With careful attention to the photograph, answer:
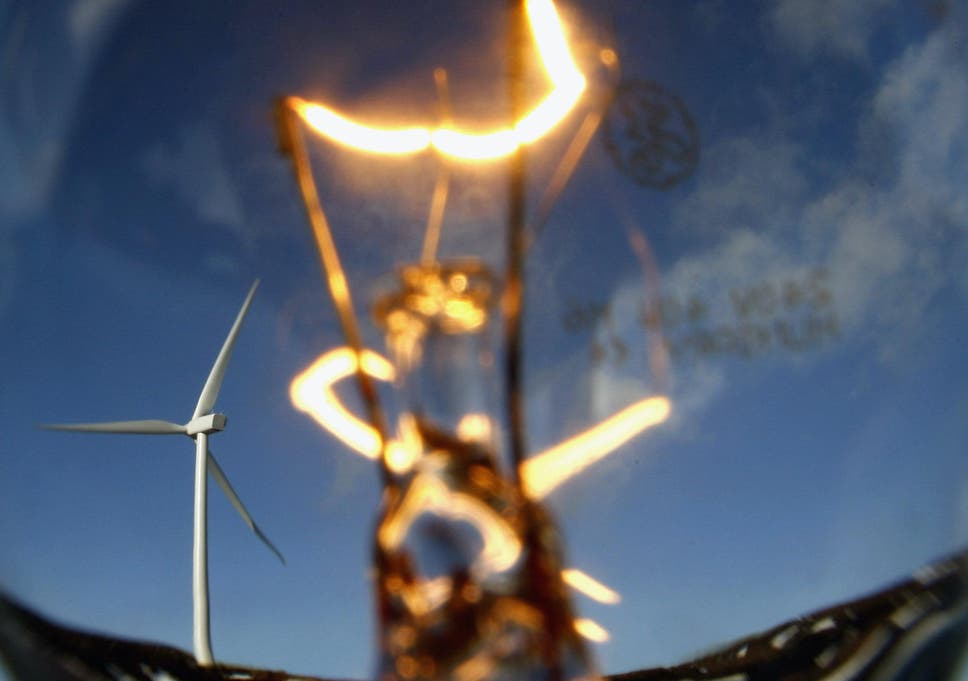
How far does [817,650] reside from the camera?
771 millimetres

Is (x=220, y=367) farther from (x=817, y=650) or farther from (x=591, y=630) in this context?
(x=817, y=650)

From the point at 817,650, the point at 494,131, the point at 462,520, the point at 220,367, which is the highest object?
the point at 494,131

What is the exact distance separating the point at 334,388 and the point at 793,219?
35 centimetres

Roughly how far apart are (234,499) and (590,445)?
254 millimetres

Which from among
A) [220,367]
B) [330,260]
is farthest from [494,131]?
[220,367]

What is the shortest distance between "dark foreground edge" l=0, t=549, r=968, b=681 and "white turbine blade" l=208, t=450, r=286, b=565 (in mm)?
99

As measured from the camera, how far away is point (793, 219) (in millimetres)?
734

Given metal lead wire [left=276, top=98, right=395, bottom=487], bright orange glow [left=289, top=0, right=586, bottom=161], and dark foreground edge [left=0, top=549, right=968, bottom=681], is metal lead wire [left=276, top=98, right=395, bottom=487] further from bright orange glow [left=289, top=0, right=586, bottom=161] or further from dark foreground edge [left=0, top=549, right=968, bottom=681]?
dark foreground edge [left=0, top=549, right=968, bottom=681]

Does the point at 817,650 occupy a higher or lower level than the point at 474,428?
lower

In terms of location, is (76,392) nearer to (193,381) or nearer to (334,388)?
(193,381)

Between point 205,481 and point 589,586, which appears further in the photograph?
point 205,481

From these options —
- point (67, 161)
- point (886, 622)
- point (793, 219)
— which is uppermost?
point (67, 161)

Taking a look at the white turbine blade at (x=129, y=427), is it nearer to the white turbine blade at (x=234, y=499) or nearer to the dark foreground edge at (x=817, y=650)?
the white turbine blade at (x=234, y=499)

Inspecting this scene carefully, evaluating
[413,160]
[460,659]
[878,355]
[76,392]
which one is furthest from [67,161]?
[878,355]
